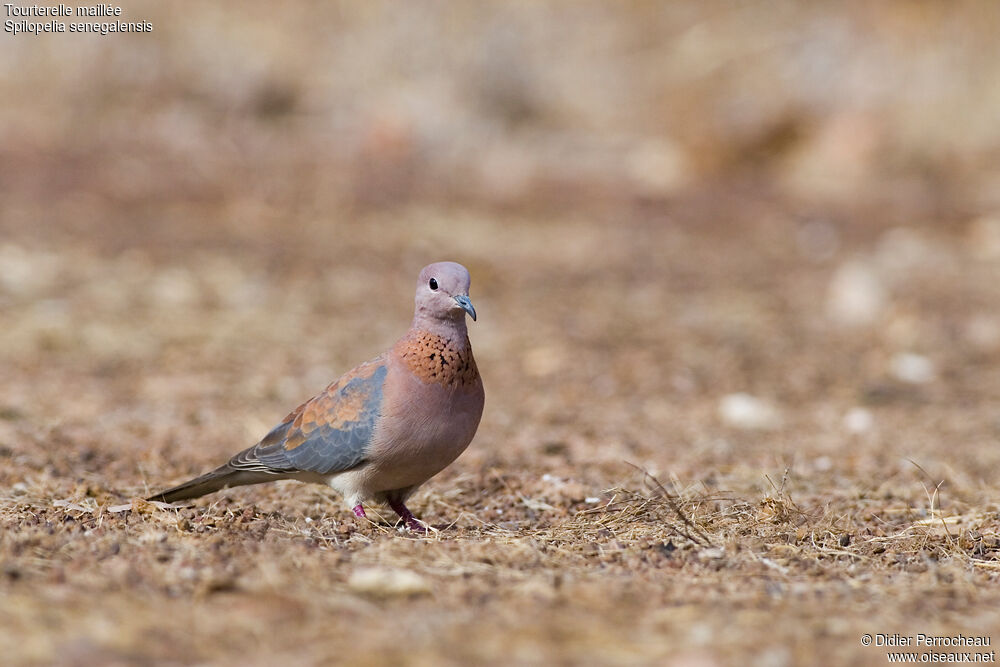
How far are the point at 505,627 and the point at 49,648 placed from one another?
1.00m

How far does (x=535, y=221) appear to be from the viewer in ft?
38.3

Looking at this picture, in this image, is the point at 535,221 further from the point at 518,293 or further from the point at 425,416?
the point at 425,416

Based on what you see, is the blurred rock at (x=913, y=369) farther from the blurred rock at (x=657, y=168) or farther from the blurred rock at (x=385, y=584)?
the blurred rock at (x=385, y=584)

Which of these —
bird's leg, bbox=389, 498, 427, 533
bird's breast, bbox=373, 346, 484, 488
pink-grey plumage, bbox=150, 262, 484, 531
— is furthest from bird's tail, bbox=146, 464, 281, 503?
bird's breast, bbox=373, 346, 484, 488

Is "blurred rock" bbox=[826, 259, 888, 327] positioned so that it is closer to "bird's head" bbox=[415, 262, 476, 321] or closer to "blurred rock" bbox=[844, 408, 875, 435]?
"blurred rock" bbox=[844, 408, 875, 435]

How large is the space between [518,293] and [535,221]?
2175 millimetres

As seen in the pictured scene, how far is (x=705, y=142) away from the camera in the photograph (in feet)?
45.2

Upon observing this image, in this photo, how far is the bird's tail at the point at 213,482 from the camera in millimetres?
4312

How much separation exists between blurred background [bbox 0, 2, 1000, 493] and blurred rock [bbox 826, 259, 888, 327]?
29 mm

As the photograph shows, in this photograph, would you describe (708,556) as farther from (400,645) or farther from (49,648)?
(49,648)

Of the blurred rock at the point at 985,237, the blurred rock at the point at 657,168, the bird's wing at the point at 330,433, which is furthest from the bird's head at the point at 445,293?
the blurred rock at the point at 657,168

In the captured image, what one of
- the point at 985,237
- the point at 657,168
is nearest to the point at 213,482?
the point at 985,237

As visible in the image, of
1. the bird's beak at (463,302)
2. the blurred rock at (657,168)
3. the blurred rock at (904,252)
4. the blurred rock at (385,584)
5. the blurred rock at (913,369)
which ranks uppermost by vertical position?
the blurred rock at (657,168)

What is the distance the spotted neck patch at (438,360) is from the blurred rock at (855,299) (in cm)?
556
